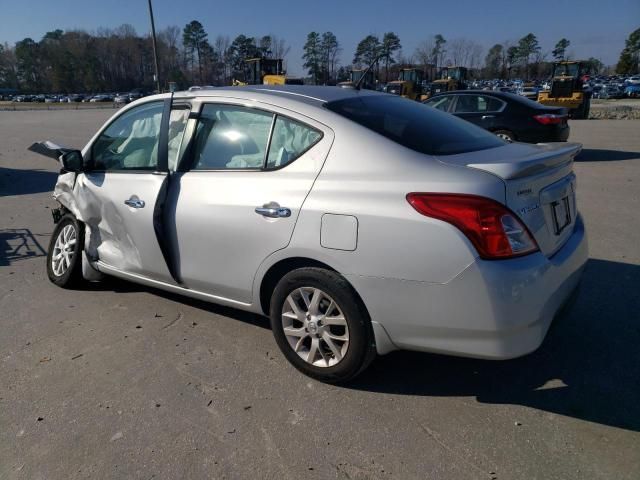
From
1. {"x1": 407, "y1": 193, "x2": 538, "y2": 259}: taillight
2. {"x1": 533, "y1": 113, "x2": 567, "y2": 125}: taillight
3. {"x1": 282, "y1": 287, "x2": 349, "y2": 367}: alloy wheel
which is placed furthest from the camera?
{"x1": 533, "y1": 113, "x2": 567, "y2": 125}: taillight

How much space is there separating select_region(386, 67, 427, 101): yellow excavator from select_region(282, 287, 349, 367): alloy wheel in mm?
25225

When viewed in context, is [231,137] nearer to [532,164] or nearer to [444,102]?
[532,164]

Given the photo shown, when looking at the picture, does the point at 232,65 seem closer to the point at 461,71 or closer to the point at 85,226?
the point at 461,71

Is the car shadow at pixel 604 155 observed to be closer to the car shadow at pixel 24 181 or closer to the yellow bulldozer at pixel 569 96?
the car shadow at pixel 24 181

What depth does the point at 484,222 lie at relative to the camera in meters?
2.35

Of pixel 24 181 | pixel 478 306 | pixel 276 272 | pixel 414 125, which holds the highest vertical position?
pixel 414 125

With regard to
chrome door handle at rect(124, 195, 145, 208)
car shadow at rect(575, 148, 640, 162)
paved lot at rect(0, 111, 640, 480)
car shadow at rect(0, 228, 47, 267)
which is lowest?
car shadow at rect(575, 148, 640, 162)

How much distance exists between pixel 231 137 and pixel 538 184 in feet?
6.21

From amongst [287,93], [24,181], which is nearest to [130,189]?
[287,93]

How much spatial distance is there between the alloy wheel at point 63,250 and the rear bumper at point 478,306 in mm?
2957

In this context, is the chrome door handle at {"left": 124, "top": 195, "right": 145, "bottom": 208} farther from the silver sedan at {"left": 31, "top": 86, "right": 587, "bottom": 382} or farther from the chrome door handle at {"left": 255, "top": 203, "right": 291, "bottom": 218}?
the chrome door handle at {"left": 255, "top": 203, "right": 291, "bottom": 218}

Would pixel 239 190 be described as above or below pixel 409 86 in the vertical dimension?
above

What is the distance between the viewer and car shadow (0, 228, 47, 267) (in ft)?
17.8

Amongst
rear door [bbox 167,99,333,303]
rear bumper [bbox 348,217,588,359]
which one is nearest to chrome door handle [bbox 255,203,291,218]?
rear door [bbox 167,99,333,303]
